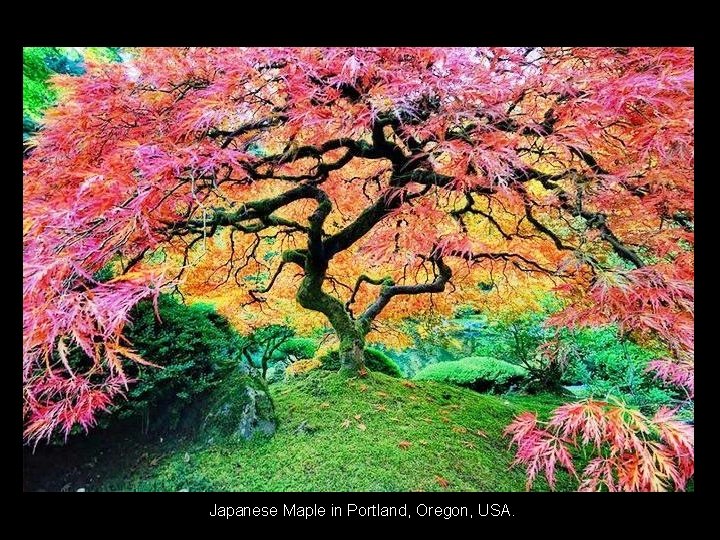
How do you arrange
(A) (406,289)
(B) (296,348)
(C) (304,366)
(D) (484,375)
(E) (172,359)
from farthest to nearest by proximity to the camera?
(B) (296,348)
(D) (484,375)
(C) (304,366)
(A) (406,289)
(E) (172,359)

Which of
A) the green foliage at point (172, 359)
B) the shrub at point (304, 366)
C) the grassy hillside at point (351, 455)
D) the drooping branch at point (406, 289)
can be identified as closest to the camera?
the grassy hillside at point (351, 455)

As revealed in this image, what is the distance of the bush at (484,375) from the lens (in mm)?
4566

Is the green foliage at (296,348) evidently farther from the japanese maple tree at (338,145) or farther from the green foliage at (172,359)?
the japanese maple tree at (338,145)

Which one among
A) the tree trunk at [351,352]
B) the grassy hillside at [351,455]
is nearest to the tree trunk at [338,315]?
the tree trunk at [351,352]

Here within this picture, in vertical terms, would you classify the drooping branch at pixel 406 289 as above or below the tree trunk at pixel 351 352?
above

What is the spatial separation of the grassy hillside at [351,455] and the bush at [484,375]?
74.2 inches

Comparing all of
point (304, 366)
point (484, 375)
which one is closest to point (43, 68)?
point (304, 366)

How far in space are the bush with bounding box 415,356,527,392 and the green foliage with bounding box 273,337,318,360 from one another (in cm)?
172

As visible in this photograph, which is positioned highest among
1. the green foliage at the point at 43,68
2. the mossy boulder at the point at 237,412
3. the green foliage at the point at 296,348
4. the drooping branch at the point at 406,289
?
the green foliage at the point at 43,68

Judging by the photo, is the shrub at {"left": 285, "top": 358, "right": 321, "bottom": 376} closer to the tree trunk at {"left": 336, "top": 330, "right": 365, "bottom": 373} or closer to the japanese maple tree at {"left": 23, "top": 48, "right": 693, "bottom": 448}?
the tree trunk at {"left": 336, "top": 330, "right": 365, "bottom": 373}

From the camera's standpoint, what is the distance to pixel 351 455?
2.11 m

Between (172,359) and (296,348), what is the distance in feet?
11.2

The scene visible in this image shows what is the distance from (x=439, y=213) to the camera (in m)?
2.19

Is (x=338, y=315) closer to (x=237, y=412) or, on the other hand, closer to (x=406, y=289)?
(x=406, y=289)
